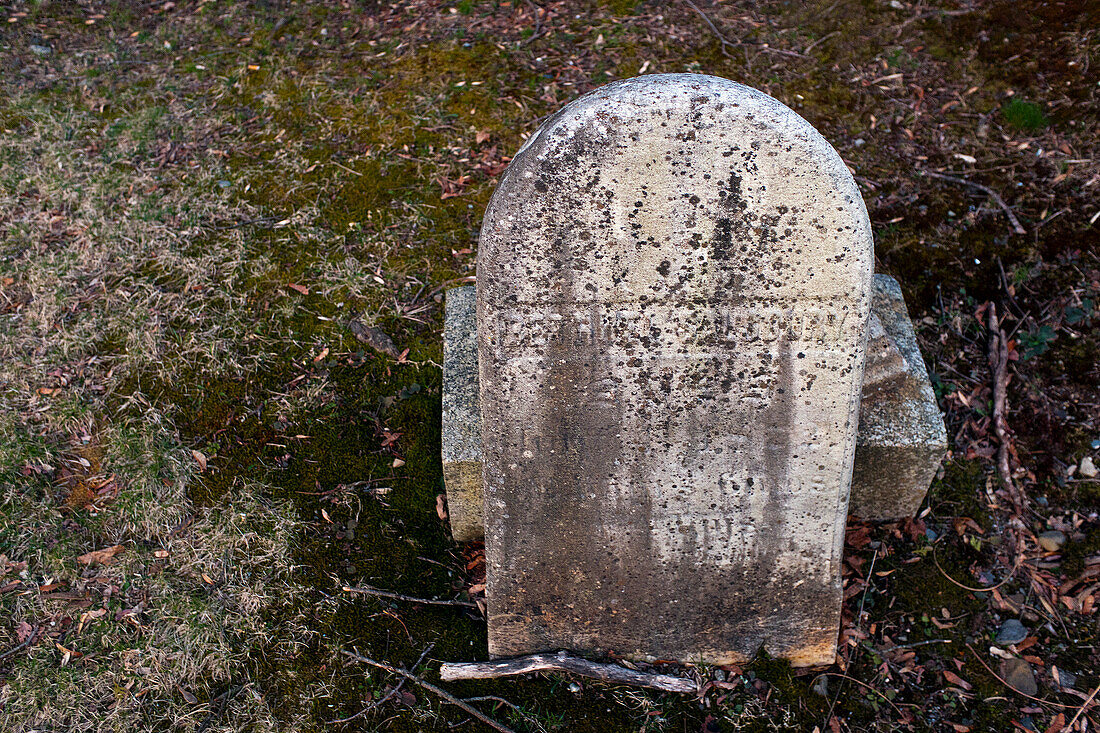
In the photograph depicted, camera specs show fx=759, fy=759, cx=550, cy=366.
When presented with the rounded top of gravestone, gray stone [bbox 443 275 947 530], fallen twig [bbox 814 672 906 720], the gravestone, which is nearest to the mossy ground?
fallen twig [bbox 814 672 906 720]

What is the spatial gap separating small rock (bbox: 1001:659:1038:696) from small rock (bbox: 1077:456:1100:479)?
1059 mm

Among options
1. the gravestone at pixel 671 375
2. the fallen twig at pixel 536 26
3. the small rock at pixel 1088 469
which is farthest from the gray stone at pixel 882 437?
→ the fallen twig at pixel 536 26

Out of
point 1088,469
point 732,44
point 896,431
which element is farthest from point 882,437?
point 732,44

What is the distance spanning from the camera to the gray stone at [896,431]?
291cm

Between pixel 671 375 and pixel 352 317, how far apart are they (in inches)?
95.6

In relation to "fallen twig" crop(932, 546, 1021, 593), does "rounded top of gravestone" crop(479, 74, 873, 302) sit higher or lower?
higher

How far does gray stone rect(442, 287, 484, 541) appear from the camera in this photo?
291 centimetres

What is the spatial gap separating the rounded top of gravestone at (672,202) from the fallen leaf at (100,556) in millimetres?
2333

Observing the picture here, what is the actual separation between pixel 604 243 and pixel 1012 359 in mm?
2832

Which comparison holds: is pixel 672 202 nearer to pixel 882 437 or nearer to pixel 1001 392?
pixel 882 437

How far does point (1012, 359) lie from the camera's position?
12.5 feet

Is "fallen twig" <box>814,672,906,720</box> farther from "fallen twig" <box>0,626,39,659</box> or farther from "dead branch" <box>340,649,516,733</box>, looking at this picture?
"fallen twig" <box>0,626,39,659</box>

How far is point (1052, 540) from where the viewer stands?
3268 mm

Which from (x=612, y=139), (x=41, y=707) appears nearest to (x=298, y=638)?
(x=41, y=707)
